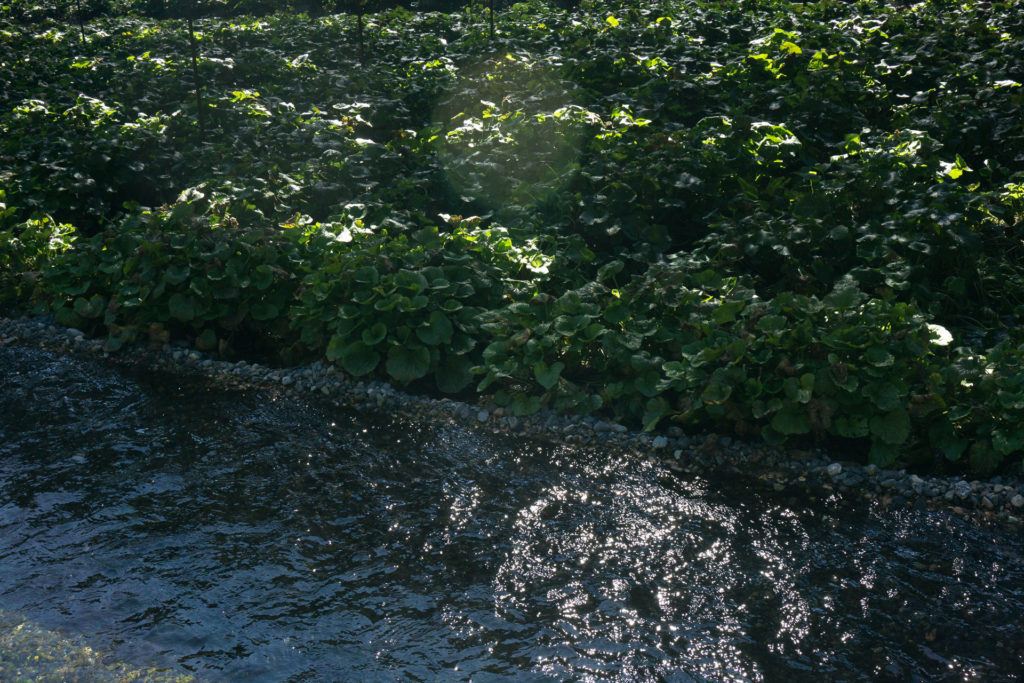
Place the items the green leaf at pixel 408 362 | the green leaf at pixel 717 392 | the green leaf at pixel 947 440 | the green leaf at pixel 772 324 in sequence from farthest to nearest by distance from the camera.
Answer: the green leaf at pixel 408 362 → the green leaf at pixel 772 324 → the green leaf at pixel 717 392 → the green leaf at pixel 947 440

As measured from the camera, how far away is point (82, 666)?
306 cm

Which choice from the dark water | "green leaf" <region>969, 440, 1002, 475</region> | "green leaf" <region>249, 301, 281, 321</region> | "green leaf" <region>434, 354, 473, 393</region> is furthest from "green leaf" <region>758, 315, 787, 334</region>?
"green leaf" <region>249, 301, 281, 321</region>

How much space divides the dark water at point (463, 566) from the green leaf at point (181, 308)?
1.00m

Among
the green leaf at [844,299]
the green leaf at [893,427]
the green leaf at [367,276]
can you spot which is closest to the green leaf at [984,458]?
the green leaf at [893,427]

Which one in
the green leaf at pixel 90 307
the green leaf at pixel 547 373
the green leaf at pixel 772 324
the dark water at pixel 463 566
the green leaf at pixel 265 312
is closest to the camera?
the dark water at pixel 463 566

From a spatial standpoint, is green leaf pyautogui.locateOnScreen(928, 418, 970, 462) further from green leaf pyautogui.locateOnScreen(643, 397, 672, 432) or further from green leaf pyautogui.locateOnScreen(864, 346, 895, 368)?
green leaf pyautogui.locateOnScreen(643, 397, 672, 432)

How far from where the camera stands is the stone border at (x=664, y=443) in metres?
3.95

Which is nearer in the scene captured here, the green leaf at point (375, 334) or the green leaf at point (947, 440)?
the green leaf at point (947, 440)

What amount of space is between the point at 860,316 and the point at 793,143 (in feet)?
7.24

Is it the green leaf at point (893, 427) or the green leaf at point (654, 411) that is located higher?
the green leaf at point (893, 427)

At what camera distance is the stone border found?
155 inches

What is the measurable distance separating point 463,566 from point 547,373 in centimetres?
134

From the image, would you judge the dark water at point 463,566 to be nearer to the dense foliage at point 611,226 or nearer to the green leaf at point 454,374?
the green leaf at point 454,374

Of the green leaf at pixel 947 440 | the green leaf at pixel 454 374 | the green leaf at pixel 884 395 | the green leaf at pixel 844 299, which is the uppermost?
the green leaf at pixel 844 299
